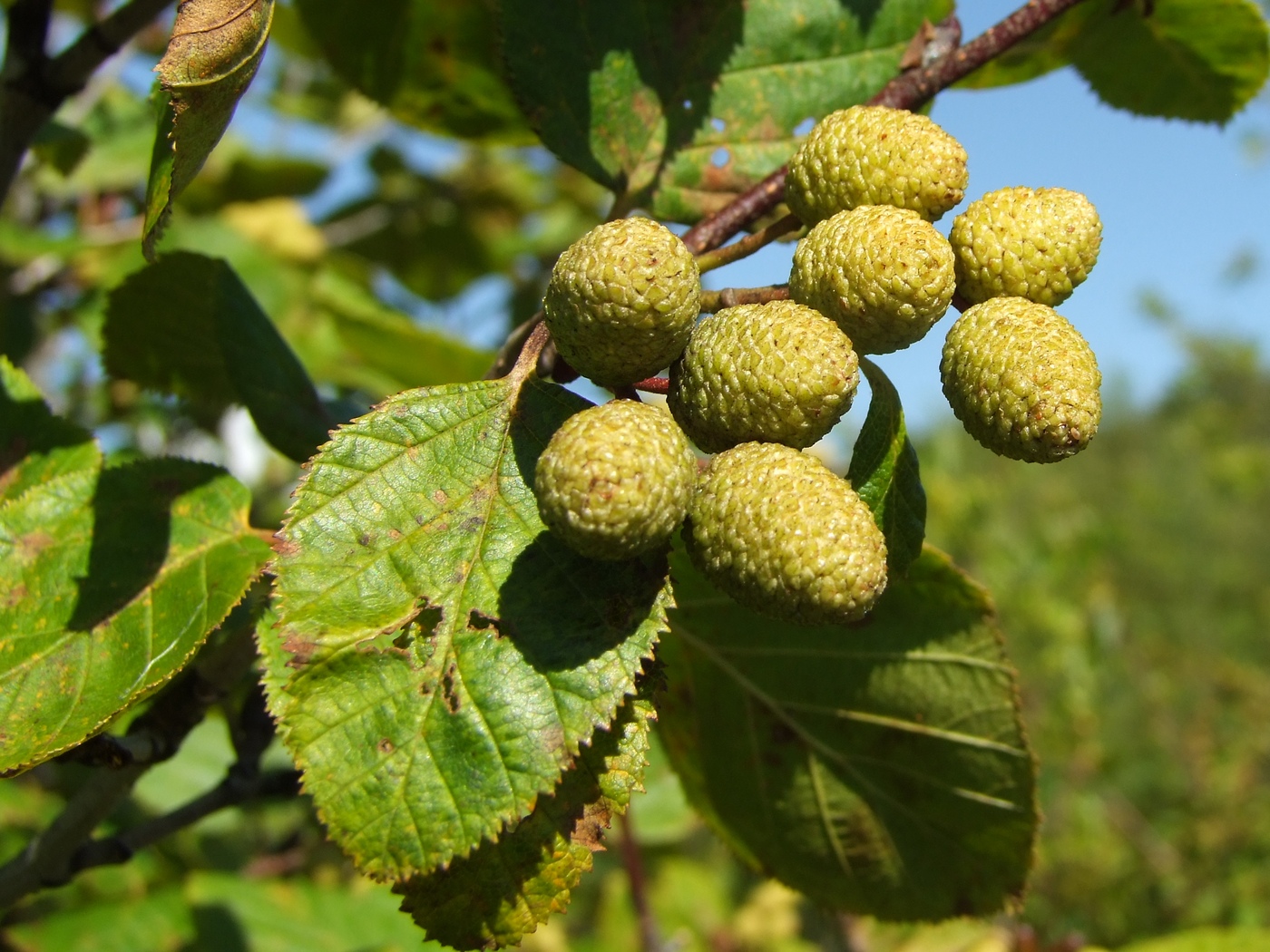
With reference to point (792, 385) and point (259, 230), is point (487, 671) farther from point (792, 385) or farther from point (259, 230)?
point (259, 230)

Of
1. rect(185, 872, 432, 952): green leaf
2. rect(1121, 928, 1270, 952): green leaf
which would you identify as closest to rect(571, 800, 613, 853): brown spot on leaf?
rect(185, 872, 432, 952): green leaf

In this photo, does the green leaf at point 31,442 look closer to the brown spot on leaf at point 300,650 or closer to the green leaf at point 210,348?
the green leaf at point 210,348

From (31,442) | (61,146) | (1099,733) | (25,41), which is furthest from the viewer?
(1099,733)

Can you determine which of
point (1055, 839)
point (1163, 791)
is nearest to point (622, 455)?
point (1055, 839)

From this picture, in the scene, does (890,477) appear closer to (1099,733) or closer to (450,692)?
(450,692)

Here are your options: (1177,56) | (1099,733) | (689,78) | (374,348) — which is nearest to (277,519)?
(374,348)

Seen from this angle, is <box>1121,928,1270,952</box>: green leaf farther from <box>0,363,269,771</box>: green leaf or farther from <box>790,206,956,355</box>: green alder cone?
<box>0,363,269,771</box>: green leaf
